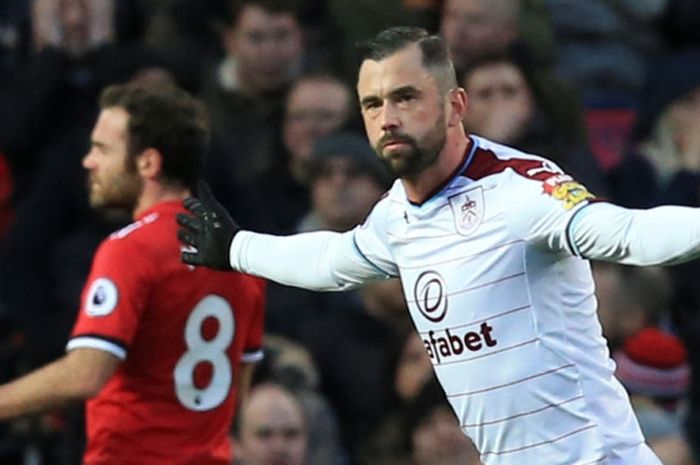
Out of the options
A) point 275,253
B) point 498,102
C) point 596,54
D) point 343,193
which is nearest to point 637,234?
point 275,253

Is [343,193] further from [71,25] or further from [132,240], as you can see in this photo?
[132,240]

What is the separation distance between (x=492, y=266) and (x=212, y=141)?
11.3 ft

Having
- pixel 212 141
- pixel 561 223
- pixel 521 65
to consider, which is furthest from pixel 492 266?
pixel 521 65

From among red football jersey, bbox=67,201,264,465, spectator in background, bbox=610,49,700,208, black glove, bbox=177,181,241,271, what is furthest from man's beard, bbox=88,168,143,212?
spectator in background, bbox=610,49,700,208

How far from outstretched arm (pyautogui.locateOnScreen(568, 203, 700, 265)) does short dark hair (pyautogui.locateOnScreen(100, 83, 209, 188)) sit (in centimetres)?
184

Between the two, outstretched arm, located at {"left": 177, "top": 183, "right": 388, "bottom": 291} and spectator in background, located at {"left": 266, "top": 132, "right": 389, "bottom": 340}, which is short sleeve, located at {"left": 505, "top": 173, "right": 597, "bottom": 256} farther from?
spectator in background, located at {"left": 266, "top": 132, "right": 389, "bottom": 340}

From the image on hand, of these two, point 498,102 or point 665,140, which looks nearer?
point 498,102

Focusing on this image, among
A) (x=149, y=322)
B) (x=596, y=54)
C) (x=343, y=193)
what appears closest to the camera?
(x=149, y=322)

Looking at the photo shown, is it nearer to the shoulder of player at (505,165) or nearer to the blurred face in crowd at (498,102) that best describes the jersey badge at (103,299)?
the shoulder of player at (505,165)

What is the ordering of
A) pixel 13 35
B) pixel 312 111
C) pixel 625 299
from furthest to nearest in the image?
1. pixel 13 35
2. pixel 312 111
3. pixel 625 299

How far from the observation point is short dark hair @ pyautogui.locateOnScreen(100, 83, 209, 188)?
6.28 meters

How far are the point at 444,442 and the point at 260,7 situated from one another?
2.57 m

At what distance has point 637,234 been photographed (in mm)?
4598

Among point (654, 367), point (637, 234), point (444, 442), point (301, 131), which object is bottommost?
point (444, 442)
